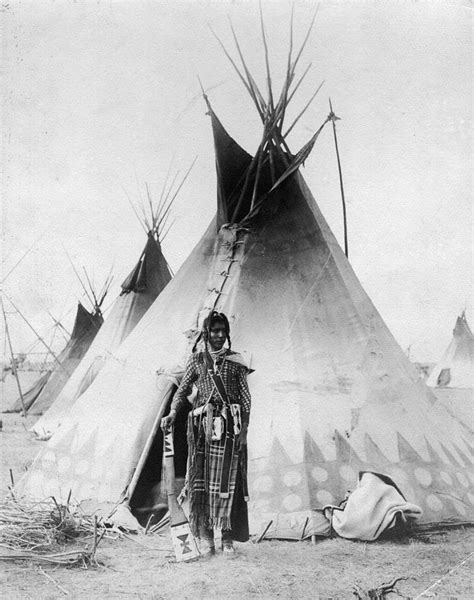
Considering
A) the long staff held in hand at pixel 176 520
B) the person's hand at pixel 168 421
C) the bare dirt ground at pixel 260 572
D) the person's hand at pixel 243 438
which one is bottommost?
the bare dirt ground at pixel 260 572

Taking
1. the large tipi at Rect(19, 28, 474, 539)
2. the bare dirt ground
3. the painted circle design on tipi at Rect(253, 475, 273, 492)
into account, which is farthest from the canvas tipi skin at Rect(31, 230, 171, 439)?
the bare dirt ground

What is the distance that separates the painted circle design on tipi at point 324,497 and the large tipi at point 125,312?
3.60 meters

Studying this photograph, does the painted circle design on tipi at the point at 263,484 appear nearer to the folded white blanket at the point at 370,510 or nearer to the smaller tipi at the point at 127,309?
the folded white blanket at the point at 370,510

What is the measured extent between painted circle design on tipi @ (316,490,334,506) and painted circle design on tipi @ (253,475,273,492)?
40cm

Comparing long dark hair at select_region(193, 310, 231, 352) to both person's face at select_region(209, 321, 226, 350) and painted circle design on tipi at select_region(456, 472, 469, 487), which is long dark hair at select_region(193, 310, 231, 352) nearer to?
person's face at select_region(209, 321, 226, 350)

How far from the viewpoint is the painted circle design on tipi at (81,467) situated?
17.5ft

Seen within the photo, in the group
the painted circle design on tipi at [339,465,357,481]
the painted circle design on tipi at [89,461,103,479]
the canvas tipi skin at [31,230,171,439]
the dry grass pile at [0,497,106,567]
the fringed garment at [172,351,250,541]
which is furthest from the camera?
the canvas tipi skin at [31,230,171,439]

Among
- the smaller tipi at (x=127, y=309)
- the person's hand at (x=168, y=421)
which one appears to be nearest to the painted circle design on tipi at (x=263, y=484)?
the person's hand at (x=168, y=421)

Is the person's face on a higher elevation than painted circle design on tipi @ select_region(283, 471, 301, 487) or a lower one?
higher

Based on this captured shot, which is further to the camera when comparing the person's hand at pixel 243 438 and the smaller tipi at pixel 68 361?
the smaller tipi at pixel 68 361

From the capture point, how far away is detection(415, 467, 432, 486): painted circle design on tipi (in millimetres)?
5102

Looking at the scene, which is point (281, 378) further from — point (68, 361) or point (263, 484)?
point (68, 361)

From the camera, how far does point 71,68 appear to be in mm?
5344

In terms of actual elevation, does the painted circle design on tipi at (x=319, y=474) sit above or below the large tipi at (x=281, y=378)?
below
